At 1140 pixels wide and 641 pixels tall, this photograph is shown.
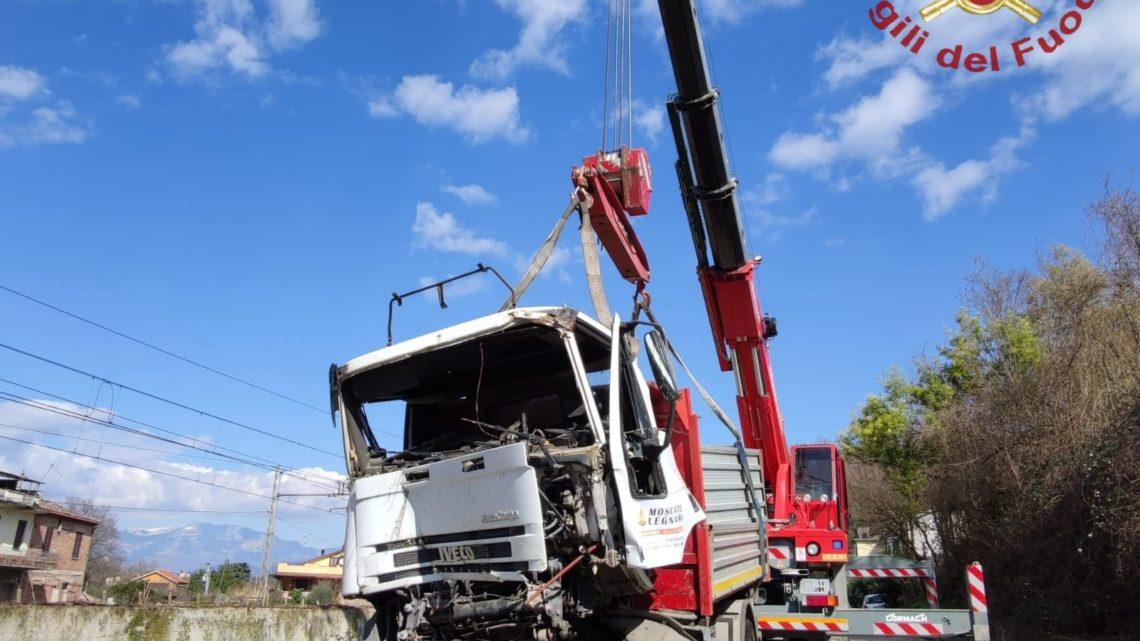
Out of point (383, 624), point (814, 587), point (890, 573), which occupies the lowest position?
point (383, 624)

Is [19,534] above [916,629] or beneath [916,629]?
above

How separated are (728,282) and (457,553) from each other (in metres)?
6.30

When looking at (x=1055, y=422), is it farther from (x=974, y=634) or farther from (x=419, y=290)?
(x=419, y=290)

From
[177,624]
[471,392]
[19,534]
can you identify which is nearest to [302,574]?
[19,534]

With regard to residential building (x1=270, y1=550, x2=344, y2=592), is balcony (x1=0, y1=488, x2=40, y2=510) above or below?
above

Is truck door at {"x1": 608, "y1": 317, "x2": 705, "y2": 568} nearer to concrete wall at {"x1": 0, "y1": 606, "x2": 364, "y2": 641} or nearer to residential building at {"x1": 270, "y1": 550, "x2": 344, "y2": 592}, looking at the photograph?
concrete wall at {"x1": 0, "y1": 606, "x2": 364, "y2": 641}

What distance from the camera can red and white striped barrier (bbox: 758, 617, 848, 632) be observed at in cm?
902

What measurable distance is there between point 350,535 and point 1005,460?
14497mm

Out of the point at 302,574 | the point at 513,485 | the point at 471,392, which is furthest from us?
the point at 302,574

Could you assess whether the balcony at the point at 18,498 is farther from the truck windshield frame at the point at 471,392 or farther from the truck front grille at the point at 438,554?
the truck front grille at the point at 438,554

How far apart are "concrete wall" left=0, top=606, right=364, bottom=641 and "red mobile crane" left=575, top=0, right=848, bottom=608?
6.49m

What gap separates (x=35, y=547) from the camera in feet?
138

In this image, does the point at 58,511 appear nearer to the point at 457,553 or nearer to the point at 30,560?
the point at 30,560

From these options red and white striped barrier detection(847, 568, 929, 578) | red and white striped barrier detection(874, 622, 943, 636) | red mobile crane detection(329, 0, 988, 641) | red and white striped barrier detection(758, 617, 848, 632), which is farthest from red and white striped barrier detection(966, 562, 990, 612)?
red and white striped barrier detection(847, 568, 929, 578)
